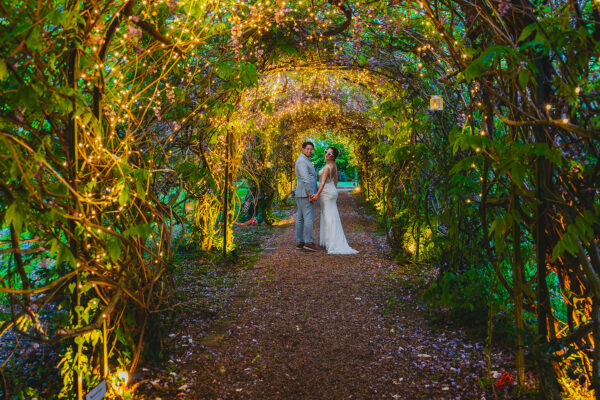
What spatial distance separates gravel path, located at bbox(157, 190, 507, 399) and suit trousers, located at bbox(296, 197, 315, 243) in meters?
2.12

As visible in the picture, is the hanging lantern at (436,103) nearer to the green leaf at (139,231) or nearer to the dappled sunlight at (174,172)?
the dappled sunlight at (174,172)

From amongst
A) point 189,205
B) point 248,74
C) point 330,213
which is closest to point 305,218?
point 330,213

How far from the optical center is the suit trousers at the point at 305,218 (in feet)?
23.2

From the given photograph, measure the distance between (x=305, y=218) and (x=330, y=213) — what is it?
1.44ft

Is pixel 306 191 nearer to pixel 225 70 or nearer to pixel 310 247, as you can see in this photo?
pixel 310 247

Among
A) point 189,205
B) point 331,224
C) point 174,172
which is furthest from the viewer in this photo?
point 331,224

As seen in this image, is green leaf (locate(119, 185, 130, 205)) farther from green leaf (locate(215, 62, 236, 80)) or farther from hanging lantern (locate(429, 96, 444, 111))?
hanging lantern (locate(429, 96, 444, 111))

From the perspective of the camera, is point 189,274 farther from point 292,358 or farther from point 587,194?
point 587,194

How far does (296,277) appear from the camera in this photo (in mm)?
5332

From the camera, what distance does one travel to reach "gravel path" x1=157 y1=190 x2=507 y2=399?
2584 millimetres

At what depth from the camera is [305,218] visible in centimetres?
717

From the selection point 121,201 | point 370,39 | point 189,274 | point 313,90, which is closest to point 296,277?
point 189,274

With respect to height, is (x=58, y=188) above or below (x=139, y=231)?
above

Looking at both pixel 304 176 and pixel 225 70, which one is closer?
pixel 225 70
